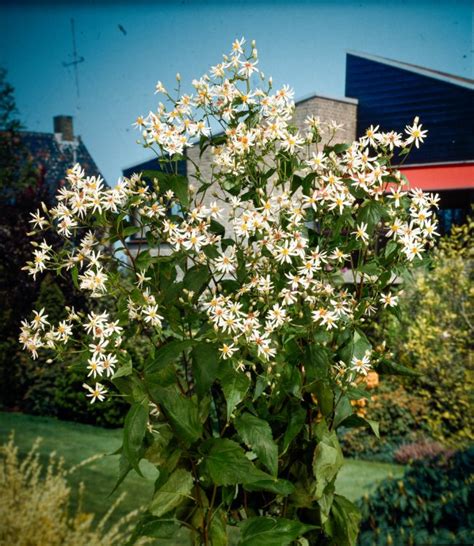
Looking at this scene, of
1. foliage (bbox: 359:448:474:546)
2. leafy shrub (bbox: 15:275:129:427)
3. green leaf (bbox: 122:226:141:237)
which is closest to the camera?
green leaf (bbox: 122:226:141:237)

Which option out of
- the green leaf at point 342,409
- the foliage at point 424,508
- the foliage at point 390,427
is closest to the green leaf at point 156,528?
the green leaf at point 342,409

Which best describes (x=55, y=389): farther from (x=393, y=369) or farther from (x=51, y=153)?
(x=393, y=369)

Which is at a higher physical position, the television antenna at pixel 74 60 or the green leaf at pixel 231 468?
the television antenna at pixel 74 60

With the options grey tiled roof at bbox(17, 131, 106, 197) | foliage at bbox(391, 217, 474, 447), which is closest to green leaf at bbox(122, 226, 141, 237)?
foliage at bbox(391, 217, 474, 447)

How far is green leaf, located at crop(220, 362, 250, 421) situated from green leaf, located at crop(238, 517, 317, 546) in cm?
37

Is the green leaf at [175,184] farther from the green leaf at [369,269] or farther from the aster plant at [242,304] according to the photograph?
the green leaf at [369,269]

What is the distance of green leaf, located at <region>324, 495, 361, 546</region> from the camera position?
6.49 feet

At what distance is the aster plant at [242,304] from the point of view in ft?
5.65

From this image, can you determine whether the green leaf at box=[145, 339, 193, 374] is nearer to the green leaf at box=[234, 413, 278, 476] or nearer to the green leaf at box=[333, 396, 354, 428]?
the green leaf at box=[234, 413, 278, 476]

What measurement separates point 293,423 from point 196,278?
50 cm

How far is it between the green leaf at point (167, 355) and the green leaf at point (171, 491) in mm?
346

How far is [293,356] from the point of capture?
6.06ft

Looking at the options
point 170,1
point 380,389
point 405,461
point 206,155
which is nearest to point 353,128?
point 206,155

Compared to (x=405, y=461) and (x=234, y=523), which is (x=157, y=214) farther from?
(x=405, y=461)
